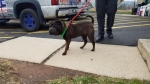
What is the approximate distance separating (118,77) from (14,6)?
4.59 meters

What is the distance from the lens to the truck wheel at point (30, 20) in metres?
6.01

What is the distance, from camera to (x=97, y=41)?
185 inches

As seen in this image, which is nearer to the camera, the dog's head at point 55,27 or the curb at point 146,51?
the curb at point 146,51

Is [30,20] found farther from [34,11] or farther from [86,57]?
[86,57]

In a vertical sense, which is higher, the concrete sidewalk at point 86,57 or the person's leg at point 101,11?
the person's leg at point 101,11

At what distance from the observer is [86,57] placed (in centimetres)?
370

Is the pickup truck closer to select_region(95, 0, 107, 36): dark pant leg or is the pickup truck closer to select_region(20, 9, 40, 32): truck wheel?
select_region(20, 9, 40, 32): truck wheel

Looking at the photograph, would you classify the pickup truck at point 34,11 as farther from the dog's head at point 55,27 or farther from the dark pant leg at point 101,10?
the dog's head at point 55,27

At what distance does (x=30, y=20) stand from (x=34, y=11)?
1.10ft

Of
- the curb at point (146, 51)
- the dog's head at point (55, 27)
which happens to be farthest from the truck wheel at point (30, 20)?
the curb at point (146, 51)

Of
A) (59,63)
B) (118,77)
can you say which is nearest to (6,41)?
(59,63)

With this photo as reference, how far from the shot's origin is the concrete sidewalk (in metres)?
3.07

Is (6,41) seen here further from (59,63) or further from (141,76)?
(141,76)

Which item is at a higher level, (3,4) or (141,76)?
(3,4)
